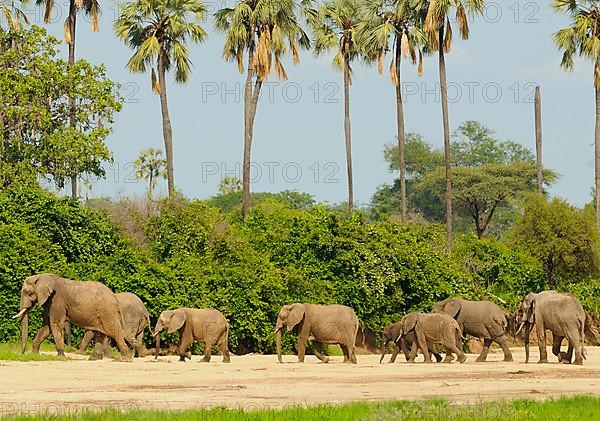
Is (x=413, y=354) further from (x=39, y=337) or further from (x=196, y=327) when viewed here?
(x=39, y=337)

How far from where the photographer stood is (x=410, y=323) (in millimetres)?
30672

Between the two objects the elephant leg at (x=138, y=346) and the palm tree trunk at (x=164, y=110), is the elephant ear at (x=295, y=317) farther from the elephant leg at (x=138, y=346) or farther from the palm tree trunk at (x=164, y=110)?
the palm tree trunk at (x=164, y=110)

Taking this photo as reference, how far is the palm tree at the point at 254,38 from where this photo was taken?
168 ft

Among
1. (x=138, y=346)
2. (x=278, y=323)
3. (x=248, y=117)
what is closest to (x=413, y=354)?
(x=278, y=323)

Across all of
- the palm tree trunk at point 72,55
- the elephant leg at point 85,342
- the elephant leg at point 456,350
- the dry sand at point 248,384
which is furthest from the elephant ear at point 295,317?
the palm tree trunk at point 72,55

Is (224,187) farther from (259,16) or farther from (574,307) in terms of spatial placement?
(574,307)

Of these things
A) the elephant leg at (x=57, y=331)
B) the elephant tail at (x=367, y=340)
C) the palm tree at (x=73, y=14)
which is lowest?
the elephant tail at (x=367, y=340)

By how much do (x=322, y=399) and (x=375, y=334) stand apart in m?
22.2

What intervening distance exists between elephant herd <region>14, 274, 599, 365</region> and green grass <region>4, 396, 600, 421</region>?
13015 mm

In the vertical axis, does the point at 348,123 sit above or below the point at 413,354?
above

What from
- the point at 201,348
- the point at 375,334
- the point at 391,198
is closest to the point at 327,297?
the point at 375,334

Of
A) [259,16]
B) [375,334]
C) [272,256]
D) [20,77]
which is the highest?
[259,16]

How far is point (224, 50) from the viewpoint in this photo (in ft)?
171

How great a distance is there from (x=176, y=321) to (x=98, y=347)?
197cm
